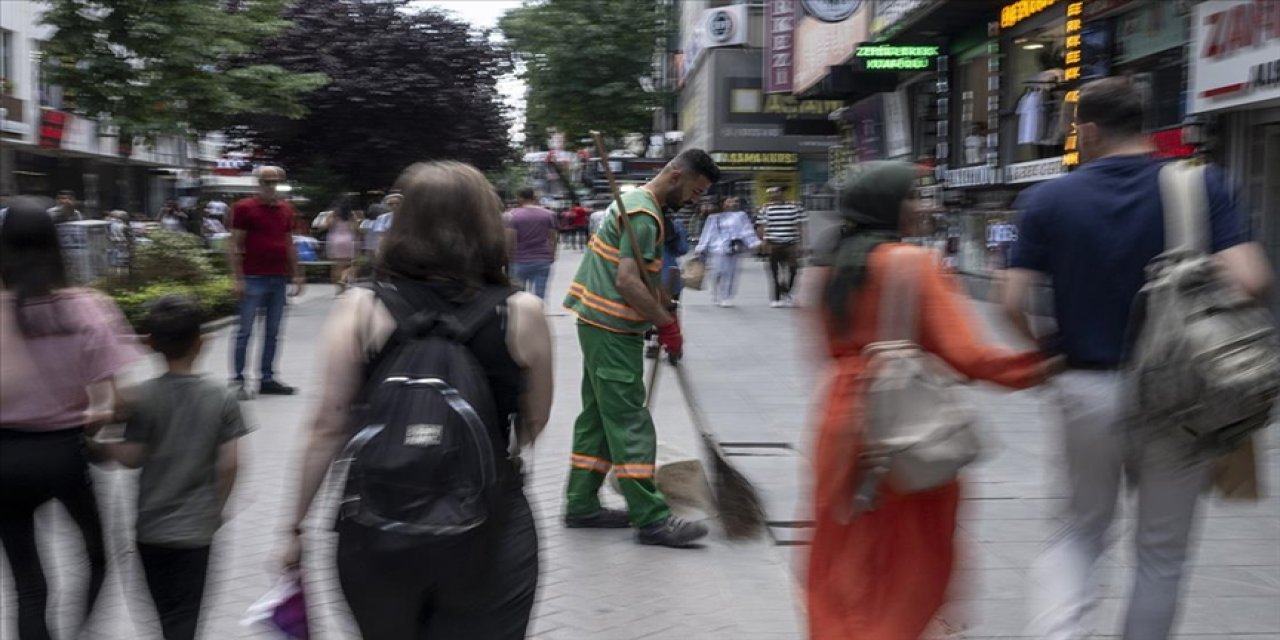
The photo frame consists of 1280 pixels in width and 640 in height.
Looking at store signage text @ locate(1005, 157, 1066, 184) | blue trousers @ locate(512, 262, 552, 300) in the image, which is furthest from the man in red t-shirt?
store signage text @ locate(1005, 157, 1066, 184)

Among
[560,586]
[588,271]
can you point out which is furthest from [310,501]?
[588,271]

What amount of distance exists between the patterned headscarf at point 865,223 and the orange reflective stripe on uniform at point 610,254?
2.37 m

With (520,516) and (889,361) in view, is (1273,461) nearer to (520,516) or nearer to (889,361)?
(889,361)

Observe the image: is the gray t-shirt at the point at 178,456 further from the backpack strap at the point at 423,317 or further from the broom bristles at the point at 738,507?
the broom bristles at the point at 738,507

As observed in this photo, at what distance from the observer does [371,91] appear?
1174 inches

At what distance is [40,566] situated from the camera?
3.63m

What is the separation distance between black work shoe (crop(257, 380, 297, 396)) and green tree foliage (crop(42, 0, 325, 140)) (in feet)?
24.5

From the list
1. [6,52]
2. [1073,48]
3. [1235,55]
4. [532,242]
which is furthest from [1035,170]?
[6,52]

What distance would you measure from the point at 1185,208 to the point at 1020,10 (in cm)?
1452

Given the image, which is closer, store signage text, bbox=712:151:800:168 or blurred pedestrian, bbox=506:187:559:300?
blurred pedestrian, bbox=506:187:559:300

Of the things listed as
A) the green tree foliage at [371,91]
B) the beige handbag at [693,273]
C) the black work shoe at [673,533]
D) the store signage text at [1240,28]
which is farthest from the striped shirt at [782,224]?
the green tree foliage at [371,91]

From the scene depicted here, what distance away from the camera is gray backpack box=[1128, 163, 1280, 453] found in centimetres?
331

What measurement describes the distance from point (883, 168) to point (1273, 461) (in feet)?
17.6

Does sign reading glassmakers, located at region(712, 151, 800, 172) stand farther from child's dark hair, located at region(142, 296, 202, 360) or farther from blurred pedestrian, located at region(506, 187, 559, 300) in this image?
child's dark hair, located at region(142, 296, 202, 360)
